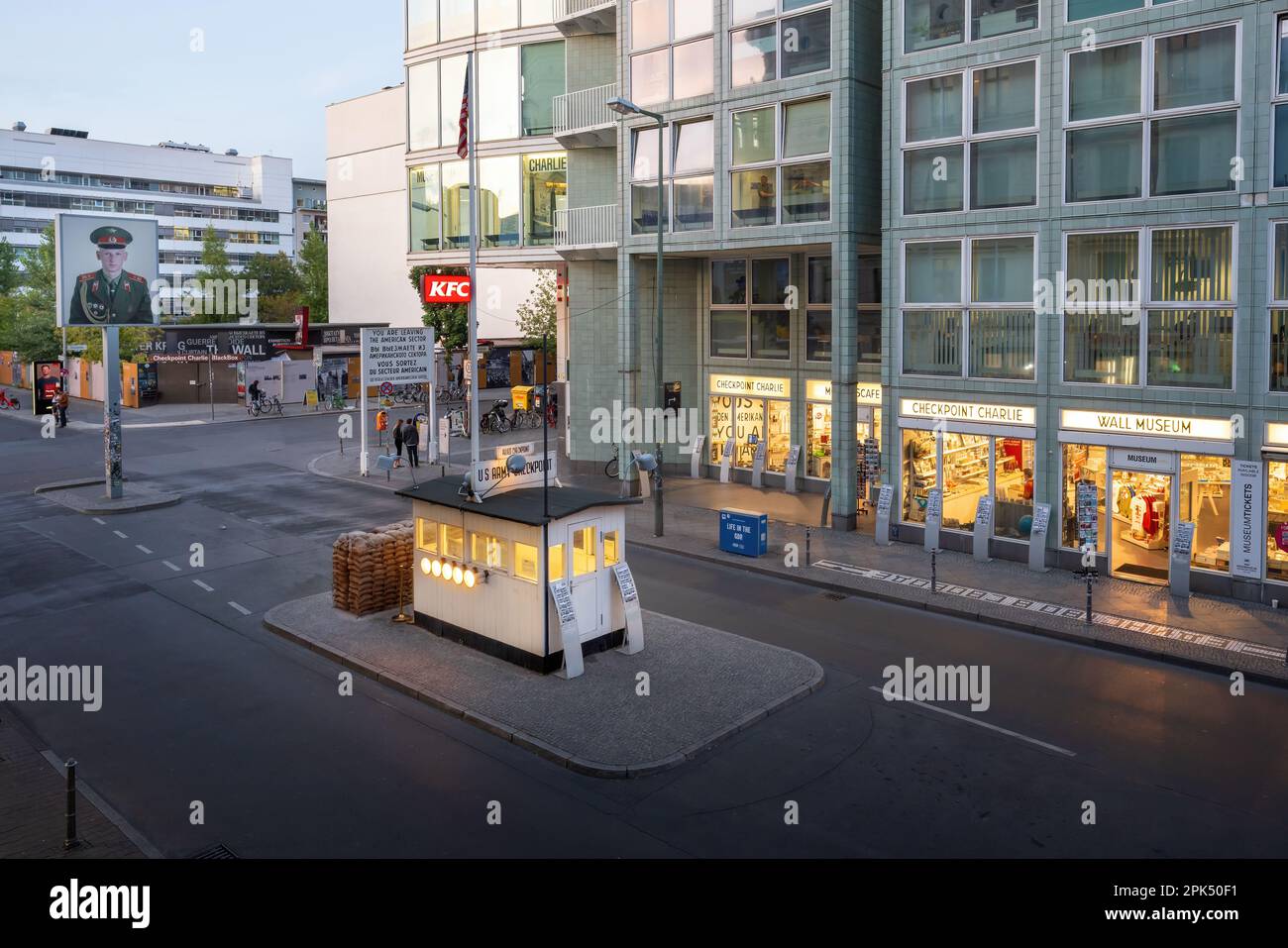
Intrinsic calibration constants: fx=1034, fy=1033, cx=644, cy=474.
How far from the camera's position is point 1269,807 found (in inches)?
434

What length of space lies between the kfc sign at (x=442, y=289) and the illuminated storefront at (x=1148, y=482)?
15664 mm

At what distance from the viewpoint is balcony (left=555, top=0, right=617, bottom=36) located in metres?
31.6

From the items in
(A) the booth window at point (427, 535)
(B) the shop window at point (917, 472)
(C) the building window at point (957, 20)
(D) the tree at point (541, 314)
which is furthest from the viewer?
(D) the tree at point (541, 314)

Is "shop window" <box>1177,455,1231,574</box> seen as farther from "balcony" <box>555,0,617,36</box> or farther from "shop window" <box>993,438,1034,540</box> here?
"balcony" <box>555,0,617,36</box>

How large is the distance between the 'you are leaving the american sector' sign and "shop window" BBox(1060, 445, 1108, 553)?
19.8 meters

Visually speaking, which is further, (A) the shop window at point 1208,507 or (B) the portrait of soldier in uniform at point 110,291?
(B) the portrait of soldier in uniform at point 110,291

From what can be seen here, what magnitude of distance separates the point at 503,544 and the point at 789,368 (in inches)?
682

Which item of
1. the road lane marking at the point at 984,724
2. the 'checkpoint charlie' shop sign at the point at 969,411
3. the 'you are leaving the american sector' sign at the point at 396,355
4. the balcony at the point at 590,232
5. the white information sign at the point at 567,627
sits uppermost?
the balcony at the point at 590,232

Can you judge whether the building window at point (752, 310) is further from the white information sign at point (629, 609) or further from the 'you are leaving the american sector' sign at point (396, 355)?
the white information sign at point (629, 609)

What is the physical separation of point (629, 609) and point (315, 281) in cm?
9241

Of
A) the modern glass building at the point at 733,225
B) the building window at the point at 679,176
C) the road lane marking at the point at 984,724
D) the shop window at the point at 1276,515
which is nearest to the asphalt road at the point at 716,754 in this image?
the road lane marking at the point at 984,724

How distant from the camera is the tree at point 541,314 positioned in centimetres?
5838
